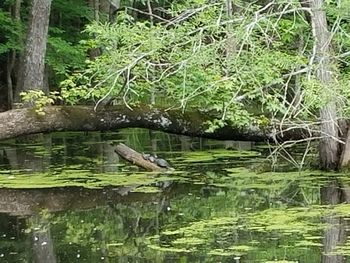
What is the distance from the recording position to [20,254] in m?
5.43

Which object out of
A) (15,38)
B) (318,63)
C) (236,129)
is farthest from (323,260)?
(15,38)

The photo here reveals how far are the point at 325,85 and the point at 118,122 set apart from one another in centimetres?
390

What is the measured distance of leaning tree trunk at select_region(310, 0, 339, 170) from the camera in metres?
8.90

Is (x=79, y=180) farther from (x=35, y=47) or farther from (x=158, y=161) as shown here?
(x=35, y=47)

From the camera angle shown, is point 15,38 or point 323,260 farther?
point 15,38

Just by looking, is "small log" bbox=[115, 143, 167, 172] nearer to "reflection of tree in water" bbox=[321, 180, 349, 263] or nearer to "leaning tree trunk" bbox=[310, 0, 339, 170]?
"leaning tree trunk" bbox=[310, 0, 339, 170]

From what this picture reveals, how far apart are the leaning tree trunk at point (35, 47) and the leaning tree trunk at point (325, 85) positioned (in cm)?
654

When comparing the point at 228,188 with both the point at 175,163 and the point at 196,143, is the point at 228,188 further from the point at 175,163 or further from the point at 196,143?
the point at 196,143

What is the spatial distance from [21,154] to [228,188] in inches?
213

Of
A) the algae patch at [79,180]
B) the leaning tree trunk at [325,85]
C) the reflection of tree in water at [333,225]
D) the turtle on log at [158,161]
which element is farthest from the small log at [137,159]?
the reflection of tree in water at [333,225]

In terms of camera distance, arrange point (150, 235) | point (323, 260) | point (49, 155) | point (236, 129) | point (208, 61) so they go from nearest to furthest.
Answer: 1. point (323, 260)
2. point (150, 235)
3. point (208, 61)
4. point (236, 129)
5. point (49, 155)

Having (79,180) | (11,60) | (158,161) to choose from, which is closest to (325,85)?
(158,161)

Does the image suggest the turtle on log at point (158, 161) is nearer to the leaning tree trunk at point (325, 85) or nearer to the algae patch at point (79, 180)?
the algae patch at point (79, 180)

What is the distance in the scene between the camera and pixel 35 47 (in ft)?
47.3
